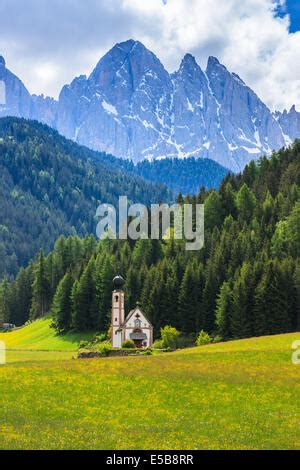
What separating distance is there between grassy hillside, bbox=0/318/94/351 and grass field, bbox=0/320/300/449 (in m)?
51.9

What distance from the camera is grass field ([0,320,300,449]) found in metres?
34.6

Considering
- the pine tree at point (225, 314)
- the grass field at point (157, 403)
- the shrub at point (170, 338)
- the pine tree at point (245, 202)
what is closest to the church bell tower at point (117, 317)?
the shrub at point (170, 338)

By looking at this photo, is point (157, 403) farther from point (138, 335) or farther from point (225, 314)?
point (138, 335)

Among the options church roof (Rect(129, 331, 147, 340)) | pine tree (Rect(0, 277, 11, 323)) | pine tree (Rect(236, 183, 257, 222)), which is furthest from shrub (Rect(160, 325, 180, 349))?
pine tree (Rect(0, 277, 11, 323))

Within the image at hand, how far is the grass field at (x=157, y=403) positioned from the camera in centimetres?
3459

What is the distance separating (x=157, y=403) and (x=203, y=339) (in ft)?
163

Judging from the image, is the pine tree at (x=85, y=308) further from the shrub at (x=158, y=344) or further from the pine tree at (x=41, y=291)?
the pine tree at (x=41, y=291)

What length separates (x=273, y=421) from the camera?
3891 cm

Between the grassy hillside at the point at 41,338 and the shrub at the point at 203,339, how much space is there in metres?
24.1

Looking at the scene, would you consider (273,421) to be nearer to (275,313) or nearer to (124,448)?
(124,448)

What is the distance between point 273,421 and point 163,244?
104195 mm

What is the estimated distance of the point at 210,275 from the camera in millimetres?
107000

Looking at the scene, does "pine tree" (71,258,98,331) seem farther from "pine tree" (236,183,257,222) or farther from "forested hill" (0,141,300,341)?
"pine tree" (236,183,257,222)

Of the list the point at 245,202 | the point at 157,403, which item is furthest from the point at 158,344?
the point at 245,202
